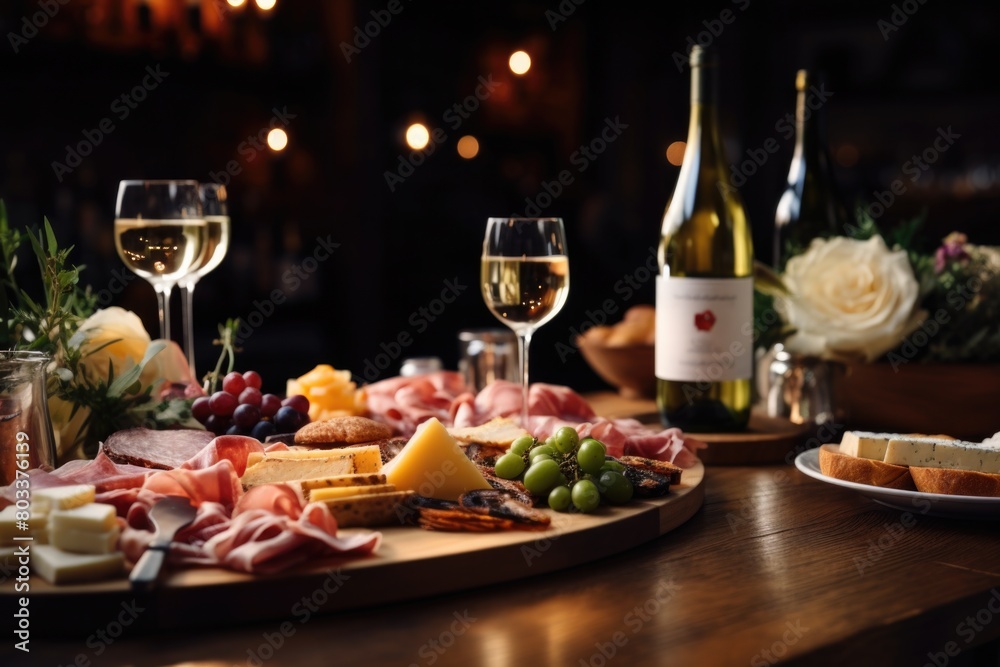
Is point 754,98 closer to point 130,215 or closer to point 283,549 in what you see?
point 130,215

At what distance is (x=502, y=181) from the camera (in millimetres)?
4512

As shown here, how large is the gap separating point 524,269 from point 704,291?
0.95 feet

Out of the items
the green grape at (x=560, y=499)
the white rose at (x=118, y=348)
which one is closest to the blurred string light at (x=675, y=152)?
the white rose at (x=118, y=348)

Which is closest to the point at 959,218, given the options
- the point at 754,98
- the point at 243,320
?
the point at 754,98

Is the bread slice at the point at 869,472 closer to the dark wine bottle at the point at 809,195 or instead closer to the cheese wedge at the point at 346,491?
the cheese wedge at the point at 346,491

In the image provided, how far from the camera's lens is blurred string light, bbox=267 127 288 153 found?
359 cm

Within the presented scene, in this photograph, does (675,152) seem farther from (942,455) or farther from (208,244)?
(942,455)

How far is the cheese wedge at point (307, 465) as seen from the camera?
1.11 meters

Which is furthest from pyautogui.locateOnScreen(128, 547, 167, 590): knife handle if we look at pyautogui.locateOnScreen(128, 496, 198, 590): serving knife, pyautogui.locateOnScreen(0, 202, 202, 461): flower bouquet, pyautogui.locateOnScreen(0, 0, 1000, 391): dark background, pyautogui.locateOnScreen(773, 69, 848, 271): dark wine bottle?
pyautogui.locateOnScreen(0, 0, 1000, 391): dark background

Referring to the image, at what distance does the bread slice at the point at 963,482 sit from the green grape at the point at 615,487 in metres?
0.34

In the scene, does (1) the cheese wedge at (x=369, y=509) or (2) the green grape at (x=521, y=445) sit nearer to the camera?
(1) the cheese wedge at (x=369, y=509)

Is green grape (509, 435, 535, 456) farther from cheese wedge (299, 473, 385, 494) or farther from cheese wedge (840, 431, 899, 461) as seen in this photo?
cheese wedge (840, 431, 899, 461)

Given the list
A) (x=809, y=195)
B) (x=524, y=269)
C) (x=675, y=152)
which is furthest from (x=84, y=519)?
(x=675, y=152)

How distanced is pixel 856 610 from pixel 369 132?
303 centimetres
